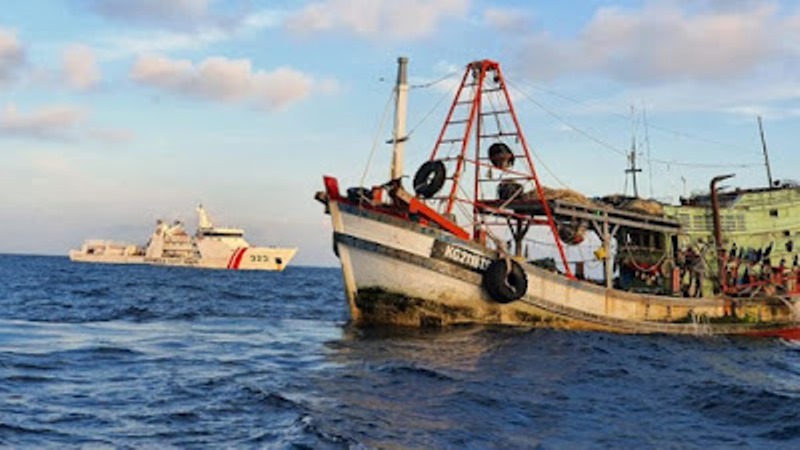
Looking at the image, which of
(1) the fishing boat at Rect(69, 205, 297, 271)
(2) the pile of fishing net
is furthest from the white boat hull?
(2) the pile of fishing net

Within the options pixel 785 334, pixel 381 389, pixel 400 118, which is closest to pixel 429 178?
pixel 400 118

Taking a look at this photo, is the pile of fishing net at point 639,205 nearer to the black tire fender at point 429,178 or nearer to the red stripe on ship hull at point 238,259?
the black tire fender at point 429,178

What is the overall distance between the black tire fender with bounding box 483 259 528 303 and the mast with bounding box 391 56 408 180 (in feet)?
13.3

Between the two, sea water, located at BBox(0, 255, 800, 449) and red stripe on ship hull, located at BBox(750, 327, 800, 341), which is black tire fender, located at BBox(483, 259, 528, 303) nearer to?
sea water, located at BBox(0, 255, 800, 449)

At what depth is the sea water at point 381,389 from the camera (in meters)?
9.34

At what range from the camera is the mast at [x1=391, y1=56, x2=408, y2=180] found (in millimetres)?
21547

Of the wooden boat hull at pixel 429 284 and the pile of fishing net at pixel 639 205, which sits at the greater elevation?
the pile of fishing net at pixel 639 205

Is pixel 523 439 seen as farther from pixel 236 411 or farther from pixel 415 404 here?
pixel 236 411

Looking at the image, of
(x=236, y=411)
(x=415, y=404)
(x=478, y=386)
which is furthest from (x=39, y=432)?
(x=478, y=386)

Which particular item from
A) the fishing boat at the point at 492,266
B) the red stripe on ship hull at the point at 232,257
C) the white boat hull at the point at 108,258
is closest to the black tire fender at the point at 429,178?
the fishing boat at the point at 492,266

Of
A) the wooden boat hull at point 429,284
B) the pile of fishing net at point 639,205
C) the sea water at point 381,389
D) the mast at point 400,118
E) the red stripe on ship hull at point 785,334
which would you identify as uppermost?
the mast at point 400,118

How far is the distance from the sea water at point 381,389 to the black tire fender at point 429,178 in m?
4.37

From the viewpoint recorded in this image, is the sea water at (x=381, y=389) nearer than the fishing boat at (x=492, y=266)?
Yes

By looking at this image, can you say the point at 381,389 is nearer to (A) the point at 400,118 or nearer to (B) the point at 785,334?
(A) the point at 400,118
